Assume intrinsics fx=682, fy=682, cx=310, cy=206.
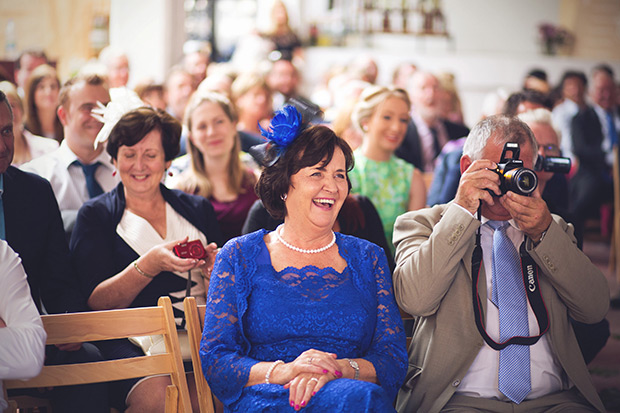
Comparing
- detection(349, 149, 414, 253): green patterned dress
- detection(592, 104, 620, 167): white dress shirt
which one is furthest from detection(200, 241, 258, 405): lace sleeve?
detection(592, 104, 620, 167): white dress shirt

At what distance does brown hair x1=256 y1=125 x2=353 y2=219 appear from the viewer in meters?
2.24

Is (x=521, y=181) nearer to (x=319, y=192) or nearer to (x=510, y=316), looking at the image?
(x=510, y=316)

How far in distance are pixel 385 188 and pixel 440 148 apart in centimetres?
211

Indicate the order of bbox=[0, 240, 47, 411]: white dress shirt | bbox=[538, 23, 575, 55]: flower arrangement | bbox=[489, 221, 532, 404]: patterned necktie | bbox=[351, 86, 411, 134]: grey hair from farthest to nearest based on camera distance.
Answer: bbox=[538, 23, 575, 55]: flower arrangement
bbox=[351, 86, 411, 134]: grey hair
bbox=[489, 221, 532, 404]: patterned necktie
bbox=[0, 240, 47, 411]: white dress shirt

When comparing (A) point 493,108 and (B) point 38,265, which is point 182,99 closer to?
(A) point 493,108

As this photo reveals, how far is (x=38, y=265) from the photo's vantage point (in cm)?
254

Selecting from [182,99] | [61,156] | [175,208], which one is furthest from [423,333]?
[182,99]

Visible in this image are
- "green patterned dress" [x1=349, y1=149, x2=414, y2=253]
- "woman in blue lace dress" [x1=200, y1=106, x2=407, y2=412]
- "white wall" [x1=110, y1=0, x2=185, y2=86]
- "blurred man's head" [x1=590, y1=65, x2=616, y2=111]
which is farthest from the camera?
"blurred man's head" [x1=590, y1=65, x2=616, y2=111]

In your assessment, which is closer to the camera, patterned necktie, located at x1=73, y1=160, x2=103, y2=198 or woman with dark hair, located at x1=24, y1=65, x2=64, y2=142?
patterned necktie, located at x1=73, y1=160, x2=103, y2=198

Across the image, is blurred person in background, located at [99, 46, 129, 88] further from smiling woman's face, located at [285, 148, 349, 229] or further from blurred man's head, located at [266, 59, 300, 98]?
smiling woman's face, located at [285, 148, 349, 229]

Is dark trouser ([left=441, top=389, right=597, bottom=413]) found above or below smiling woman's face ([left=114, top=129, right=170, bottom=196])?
below

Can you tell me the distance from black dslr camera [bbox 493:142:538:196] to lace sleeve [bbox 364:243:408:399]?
47cm

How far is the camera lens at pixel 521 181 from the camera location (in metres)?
2.10

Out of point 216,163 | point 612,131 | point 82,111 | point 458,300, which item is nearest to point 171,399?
point 458,300
